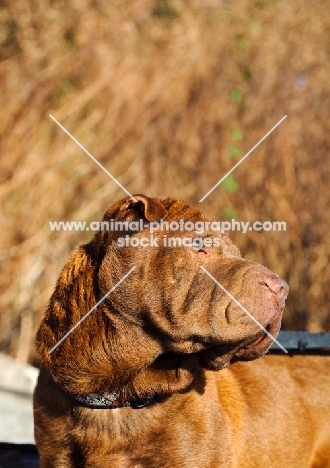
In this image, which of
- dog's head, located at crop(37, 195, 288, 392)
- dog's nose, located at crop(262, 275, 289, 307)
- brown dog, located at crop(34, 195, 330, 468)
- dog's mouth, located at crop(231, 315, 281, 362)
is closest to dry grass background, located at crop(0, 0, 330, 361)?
brown dog, located at crop(34, 195, 330, 468)

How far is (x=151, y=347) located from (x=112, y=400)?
1.06ft

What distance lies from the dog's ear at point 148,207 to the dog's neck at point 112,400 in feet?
2.53

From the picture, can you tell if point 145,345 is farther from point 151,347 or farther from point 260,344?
point 260,344

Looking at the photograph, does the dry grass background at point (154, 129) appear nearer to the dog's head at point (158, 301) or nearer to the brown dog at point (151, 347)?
the brown dog at point (151, 347)

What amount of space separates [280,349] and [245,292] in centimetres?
128

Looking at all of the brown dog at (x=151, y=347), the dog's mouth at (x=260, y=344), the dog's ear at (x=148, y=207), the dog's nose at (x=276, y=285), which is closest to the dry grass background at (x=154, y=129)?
the brown dog at (x=151, y=347)

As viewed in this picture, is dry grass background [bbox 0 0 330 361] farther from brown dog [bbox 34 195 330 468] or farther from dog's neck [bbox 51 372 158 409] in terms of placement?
dog's neck [bbox 51 372 158 409]

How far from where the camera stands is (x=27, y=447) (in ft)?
15.2

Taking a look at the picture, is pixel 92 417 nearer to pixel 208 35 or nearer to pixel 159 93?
pixel 159 93

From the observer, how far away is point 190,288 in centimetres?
311

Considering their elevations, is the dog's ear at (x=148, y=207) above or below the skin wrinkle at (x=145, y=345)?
above

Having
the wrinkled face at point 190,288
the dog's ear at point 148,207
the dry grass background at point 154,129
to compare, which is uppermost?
the dog's ear at point 148,207

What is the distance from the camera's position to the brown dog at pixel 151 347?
309 cm

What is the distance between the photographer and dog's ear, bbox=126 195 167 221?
320 centimetres
